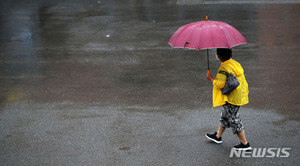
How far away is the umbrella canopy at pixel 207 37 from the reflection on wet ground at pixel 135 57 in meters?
2.16

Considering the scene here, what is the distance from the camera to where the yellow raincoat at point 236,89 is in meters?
5.04

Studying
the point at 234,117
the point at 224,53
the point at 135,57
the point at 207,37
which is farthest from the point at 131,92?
the point at 207,37

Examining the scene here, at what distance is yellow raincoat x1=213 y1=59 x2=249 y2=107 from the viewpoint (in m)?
5.04

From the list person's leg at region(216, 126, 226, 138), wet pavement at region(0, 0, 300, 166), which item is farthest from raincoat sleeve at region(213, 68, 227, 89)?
wet pavement at region(0, 0, 300, 166)

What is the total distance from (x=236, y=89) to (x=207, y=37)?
0.81m

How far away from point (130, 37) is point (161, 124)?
212 inches

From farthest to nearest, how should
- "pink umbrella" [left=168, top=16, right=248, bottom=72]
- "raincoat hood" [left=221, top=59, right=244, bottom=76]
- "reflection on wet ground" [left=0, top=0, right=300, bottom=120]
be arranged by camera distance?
"reflection on wet ground" [left=0, top=0, right=300, bottom=120] < "raincoat hood" [left=221, top=59, right=244, bottom=76] < "pink umbrella" [left=168, top=16, right=248, bottom=72]

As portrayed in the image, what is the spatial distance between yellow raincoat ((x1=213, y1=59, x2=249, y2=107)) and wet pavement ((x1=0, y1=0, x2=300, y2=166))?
0.77 m

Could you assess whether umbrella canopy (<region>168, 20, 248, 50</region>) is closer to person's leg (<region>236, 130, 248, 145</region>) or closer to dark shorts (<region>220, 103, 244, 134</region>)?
dark shorts (<region>220, 103, 244, 134</region>)

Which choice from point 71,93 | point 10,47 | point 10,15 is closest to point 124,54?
point 71,93

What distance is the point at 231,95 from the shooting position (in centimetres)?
512

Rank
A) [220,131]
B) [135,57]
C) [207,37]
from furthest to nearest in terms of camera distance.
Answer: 1. [135,57]
2. [220,131]
3. [207,37]

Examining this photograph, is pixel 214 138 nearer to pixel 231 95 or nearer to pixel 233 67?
pixel 231 95

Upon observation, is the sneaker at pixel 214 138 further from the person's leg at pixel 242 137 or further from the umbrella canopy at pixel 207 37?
the umbrella canopy at pixel 207 37
